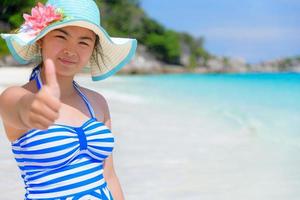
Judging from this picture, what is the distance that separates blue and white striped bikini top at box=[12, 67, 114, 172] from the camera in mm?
1857

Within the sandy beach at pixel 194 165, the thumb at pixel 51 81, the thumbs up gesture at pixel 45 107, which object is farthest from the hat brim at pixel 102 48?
the sandy beach at pixel 194 165

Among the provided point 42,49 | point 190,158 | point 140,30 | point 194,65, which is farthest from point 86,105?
point 194,65

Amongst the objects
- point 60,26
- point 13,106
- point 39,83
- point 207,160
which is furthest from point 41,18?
point 207,160

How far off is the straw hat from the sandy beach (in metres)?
1.82

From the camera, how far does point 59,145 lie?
72.9 inches

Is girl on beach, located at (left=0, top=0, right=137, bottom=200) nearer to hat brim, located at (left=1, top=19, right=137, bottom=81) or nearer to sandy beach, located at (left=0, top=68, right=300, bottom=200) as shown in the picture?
hat brim, located at (left=1, top=19, right=137, bottom=81)

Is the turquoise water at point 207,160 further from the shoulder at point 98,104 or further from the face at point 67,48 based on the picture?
the face at point 67,48

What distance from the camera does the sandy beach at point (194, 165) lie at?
412 cm

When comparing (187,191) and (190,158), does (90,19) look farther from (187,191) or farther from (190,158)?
(190,158)

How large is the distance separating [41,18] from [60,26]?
0.35 ft

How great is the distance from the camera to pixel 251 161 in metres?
5.47

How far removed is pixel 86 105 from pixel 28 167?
33cm

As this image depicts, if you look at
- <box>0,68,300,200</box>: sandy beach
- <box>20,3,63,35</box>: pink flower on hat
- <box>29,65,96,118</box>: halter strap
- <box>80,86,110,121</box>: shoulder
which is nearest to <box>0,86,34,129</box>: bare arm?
<box>29,65,96,118</box>: halter strap

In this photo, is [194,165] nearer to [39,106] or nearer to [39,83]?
[39,83]
